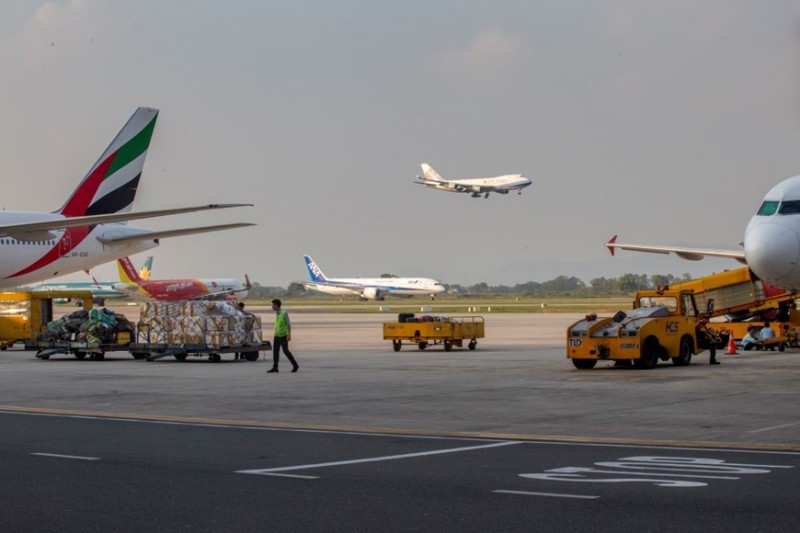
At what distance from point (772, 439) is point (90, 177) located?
113 feet

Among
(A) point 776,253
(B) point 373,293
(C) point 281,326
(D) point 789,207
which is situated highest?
(B) point 373,293

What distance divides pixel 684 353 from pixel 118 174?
82.9ft

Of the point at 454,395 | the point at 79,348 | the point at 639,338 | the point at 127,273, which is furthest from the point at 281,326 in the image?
the point at 127,273

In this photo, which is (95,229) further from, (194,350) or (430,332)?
(430,332)

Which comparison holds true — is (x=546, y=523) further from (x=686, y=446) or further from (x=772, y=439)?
(x=772, y=439)

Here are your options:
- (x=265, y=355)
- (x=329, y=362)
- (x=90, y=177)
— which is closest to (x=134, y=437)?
(x=329, y=362)

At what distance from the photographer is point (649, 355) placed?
1099 inches

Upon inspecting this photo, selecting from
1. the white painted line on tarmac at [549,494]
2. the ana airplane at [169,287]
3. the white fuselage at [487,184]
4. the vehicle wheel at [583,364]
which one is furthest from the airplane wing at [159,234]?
the white fuselage at [487,184]

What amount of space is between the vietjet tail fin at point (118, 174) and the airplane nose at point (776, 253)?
28361 mm

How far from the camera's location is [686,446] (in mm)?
13984

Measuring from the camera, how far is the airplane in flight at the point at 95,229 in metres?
40.5

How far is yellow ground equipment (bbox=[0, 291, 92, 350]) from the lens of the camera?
39.8 meters

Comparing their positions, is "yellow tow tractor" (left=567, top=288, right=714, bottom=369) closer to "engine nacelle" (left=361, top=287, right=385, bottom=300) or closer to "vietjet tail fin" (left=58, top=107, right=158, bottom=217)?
"vietjet tail fin" (left=58, top=107, right=158, bottom=217)

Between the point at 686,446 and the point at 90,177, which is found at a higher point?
the point at 90,177
